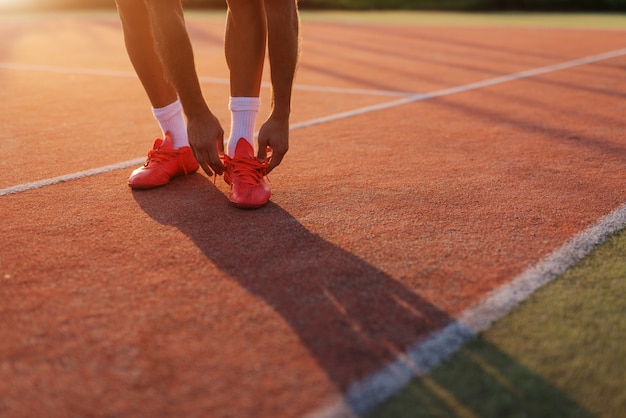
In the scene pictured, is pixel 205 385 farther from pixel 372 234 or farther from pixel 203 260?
pixel 372 234

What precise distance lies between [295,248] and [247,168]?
0.56 meters

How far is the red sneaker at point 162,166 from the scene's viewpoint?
9.25 ft

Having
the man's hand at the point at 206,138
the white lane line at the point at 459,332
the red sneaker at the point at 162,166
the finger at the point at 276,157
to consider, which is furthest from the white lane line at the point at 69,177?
the white lane line at the point at 459,332

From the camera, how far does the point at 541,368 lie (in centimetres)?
150

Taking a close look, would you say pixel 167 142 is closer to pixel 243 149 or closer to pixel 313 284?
pixel 243 149

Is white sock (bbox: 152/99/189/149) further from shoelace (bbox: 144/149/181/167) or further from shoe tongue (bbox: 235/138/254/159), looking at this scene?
shoe tongue (bbox: 235/138/254/159)

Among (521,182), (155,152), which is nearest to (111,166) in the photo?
(155,152)

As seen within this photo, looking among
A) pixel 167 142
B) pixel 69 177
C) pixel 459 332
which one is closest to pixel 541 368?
pixel 459 332

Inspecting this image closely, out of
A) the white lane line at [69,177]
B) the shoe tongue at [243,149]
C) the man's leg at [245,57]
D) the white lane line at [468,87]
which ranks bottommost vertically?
the white lane line at [468,87]

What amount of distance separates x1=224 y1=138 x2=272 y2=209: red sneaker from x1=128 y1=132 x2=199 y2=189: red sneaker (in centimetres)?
31

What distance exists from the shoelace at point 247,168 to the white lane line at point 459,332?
1080 millimetres

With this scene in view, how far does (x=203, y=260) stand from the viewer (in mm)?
2107

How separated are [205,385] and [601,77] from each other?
5.13 meters

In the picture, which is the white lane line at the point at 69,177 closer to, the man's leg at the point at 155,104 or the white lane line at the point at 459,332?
the man's leg at the point at 155,104
